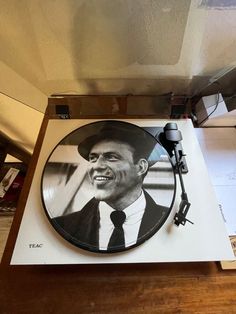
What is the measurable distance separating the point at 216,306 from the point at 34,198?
468mm

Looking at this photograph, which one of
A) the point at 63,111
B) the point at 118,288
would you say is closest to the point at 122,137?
the point at 63,111

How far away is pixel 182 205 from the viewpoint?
0.55 metres

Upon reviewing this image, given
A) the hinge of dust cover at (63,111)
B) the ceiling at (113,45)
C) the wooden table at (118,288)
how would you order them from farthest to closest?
the hinge of dust cover at (63,111) → the ceiling at (113,45) → the wooden table at (118,288)

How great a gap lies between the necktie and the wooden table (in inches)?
2.4

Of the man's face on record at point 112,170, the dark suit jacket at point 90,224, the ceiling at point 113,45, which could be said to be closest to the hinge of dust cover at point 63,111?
the ceiling at point 113,45

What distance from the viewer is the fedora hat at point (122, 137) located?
64 centimetres

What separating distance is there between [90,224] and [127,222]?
0.27ft

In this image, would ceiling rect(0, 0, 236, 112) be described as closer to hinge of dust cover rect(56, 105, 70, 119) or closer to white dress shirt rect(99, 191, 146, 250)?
hinge of dust cover rect(56, 105, 70, 119)

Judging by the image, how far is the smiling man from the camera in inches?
19.7

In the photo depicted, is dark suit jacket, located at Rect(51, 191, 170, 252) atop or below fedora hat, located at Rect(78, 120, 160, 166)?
below

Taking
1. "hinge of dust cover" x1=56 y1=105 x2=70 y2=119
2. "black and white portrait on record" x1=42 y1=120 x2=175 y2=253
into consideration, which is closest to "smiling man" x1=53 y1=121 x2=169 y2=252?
"black and white portrait on record" x1=42 y1=120 x2=175 y2=253

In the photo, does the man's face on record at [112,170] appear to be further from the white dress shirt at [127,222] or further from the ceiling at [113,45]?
the ceiling at [113,45]

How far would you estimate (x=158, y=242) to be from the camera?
1.71ft

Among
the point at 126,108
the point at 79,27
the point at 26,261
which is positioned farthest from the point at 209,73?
the point at 26,261
